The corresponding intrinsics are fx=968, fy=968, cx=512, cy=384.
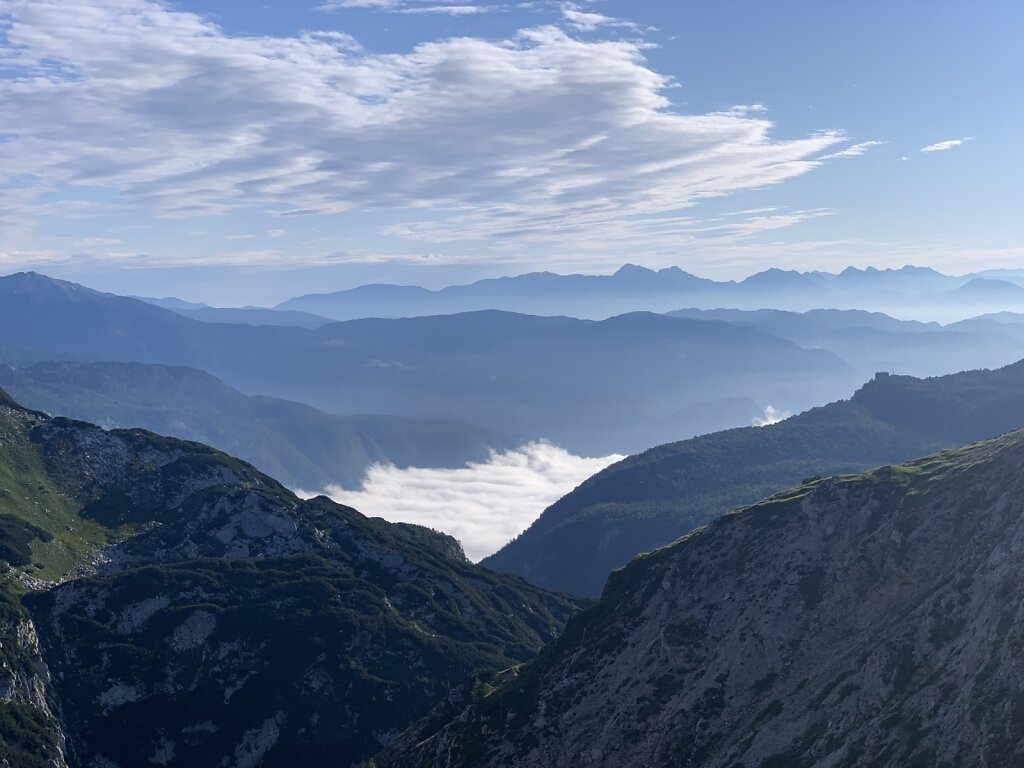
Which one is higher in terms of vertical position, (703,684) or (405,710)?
(703,684)

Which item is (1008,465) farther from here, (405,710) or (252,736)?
(252,736)

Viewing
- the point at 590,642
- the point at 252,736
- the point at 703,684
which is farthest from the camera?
the point at 252,736

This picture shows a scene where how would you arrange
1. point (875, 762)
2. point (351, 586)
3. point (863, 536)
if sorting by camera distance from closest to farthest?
point (875, 762) → point (863, 536) → point (351, 586)

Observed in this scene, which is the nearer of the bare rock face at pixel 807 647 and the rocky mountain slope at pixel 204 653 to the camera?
the bare rock face at pixel 807 647

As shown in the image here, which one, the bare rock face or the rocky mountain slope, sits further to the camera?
the rocky mountain slope

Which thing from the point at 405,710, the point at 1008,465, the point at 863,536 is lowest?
the point at 405,710

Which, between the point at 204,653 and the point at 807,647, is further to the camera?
the point at 204,653

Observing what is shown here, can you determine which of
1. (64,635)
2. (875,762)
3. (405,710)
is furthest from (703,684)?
(64,635)

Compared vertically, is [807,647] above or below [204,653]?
above
